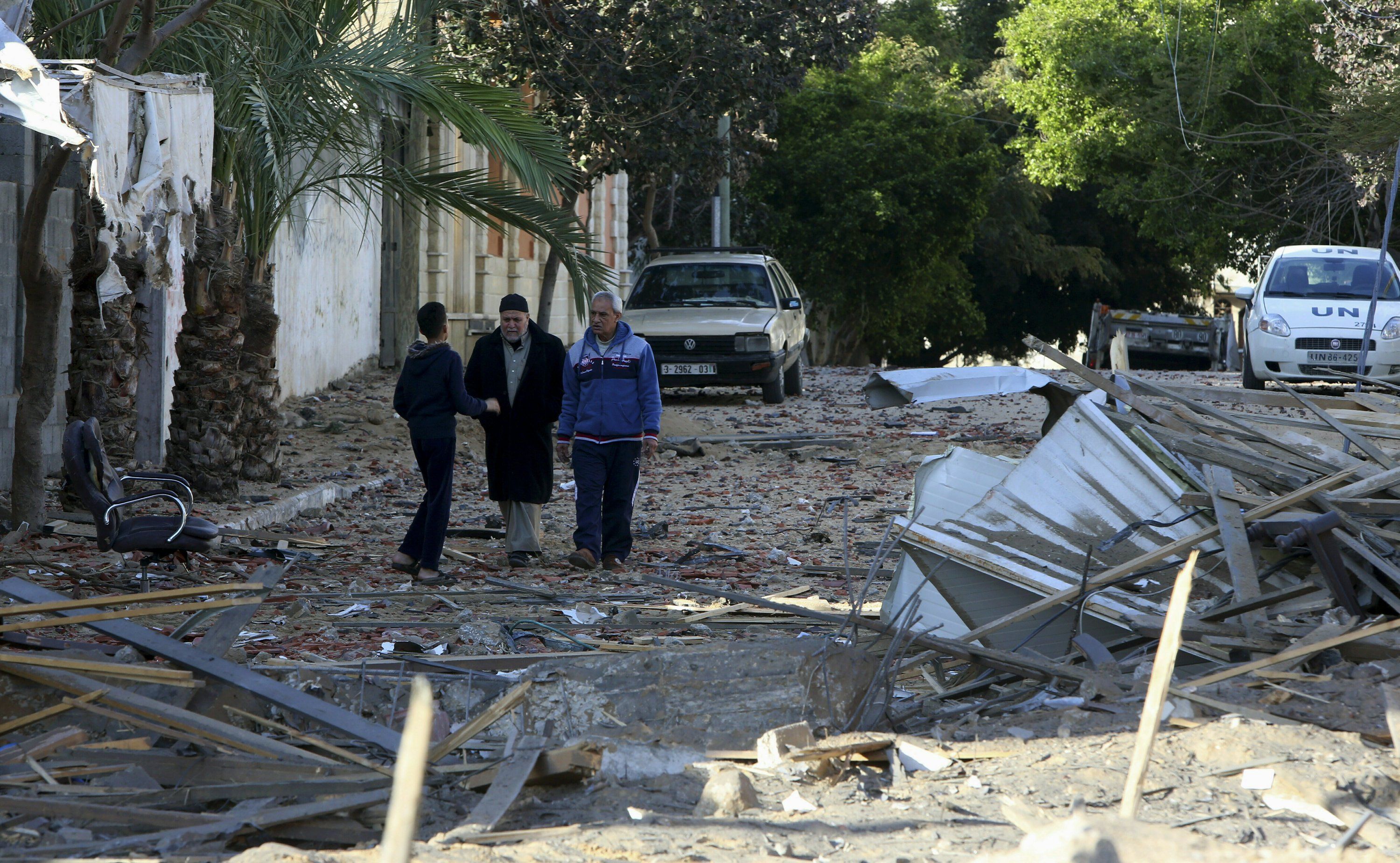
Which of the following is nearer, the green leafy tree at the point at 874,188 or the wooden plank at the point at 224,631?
the wooden plank at the point at 224,631

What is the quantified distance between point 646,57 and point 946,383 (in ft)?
35.6

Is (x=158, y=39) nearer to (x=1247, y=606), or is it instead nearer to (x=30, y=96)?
(x=30, y=96)

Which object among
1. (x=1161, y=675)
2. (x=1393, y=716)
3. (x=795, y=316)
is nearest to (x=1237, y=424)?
(x=1393, y=716)

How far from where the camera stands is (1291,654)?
4871 millimetres

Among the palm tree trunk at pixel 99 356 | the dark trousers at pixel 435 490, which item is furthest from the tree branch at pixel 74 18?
the dark trousers at pixel 435 490

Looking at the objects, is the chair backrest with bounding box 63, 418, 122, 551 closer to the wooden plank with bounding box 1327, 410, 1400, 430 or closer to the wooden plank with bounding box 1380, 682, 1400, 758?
the wooden plank with bounding box 1380, 682, 1400, 758

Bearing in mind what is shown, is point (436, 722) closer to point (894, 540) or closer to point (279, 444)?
point (894, 540)

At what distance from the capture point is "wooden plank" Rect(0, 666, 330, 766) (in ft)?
13.8

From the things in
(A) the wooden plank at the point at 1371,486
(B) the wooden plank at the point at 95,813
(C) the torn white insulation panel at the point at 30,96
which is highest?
(C) the torn white insulation panel at the point at 30,96

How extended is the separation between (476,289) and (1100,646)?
18314 mm

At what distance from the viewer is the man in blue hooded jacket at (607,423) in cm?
800

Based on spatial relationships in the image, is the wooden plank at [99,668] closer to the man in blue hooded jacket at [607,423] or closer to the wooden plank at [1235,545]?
the man in blue hooded jacket at [607,423]

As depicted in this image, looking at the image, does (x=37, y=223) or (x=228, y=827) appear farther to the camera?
(x=37, y=223)

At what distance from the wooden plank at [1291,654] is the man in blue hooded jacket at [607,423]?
3.76 meters
